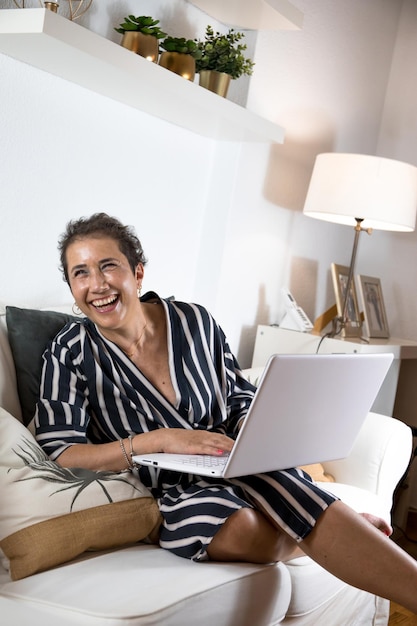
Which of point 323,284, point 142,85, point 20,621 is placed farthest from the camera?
point 323,284

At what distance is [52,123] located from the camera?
2.38m

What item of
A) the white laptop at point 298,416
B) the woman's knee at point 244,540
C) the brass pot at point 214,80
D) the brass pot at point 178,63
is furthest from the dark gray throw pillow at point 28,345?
the brass pot at point 214,80

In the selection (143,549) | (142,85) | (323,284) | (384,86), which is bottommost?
(143,549)

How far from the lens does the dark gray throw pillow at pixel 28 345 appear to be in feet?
6.41

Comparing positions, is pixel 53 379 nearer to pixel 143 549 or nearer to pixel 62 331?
pixel 62 331

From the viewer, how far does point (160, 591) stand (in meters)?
1.50

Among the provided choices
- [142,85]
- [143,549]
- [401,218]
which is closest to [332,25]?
[401,218]

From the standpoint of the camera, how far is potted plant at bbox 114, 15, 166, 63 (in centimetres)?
236

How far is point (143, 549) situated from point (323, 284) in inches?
86.9

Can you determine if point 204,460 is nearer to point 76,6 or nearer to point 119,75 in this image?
point 119,75

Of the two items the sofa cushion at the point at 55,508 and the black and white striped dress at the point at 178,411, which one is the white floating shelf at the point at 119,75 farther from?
the sofa cushion at the point at 55,508

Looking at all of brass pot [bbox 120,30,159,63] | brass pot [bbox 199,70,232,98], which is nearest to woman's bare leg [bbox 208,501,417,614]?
brass pot [bbox 120,30,159,63]

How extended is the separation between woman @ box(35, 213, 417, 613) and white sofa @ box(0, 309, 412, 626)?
69mm

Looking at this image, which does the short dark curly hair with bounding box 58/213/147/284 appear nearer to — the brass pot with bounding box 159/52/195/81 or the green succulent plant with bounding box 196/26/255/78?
the brass pot with bounding box 159/52/195/81
